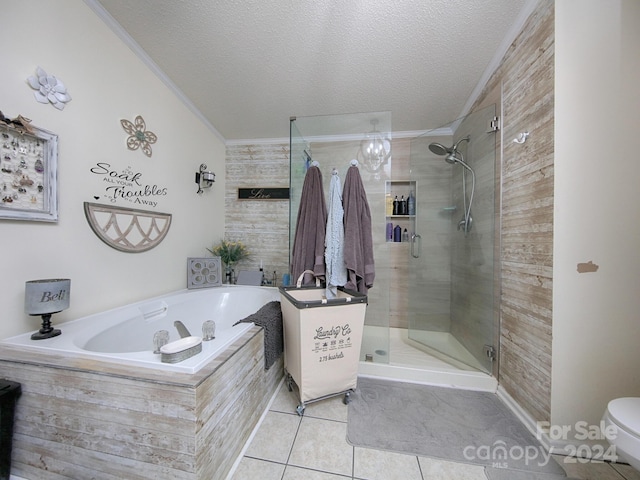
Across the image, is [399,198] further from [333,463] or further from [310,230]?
[333,463]

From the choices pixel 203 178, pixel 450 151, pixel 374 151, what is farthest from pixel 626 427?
pixel 203 178

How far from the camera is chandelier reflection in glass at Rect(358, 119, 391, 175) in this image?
190 cm

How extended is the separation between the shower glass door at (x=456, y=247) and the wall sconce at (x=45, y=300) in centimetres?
262

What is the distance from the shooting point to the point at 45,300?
3.33 ft

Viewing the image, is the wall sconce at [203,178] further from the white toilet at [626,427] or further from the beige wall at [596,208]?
the white toilet at [626,427]

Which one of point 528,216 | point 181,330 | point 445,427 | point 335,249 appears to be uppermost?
point 528,216

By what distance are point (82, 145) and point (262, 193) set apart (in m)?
1.67

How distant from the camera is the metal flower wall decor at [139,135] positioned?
5.25 feet

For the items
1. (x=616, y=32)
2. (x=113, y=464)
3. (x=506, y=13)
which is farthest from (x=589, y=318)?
(x=113, y=464)

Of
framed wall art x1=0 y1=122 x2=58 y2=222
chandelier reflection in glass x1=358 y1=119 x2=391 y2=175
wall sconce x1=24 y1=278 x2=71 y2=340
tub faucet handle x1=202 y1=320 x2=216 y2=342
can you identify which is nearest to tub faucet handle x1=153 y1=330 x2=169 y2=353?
tub faucet handle x1=202 y1=320 x2=216 y2=342

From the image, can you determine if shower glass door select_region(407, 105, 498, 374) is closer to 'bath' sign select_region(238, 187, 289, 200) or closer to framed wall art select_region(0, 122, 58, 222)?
'bath' sign select_region(238, 187, 289, 200)

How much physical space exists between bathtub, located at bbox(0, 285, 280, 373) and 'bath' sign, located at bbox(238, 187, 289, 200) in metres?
1.21

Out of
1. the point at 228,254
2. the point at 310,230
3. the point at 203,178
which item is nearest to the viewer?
the point at 310,230

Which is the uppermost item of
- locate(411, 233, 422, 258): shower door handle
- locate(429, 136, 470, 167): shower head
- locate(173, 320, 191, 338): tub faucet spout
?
locate(429, 136, 470, 167): shower head
